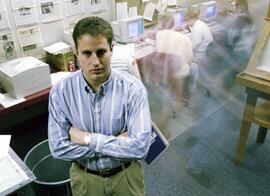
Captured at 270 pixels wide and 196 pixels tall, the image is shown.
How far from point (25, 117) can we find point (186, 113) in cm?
159

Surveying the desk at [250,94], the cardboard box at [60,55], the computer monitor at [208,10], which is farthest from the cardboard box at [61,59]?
the computer monitor at [208,10]

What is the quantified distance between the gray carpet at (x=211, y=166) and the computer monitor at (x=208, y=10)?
1339 millimetres

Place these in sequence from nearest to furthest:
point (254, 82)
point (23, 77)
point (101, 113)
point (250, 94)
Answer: point (101, 113), point (23, 77), point (254, 82), point (250, 94)

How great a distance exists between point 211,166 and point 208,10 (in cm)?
198

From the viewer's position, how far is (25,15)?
1.94m

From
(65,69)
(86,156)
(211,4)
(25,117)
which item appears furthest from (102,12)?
(86,156)

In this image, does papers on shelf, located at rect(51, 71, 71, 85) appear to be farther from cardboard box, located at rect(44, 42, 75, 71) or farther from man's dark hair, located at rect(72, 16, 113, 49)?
man's dark hair, located at rect(72, 16, 113, 49)

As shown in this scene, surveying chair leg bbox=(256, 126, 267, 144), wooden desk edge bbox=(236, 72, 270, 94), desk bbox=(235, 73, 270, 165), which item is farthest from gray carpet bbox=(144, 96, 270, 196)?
wooden desk edge bbox=(236, 72, 270, 94)

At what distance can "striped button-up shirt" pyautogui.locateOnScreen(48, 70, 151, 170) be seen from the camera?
108 centimetres

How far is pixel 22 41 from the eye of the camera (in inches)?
78.3

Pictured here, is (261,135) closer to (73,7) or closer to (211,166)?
(211,166)

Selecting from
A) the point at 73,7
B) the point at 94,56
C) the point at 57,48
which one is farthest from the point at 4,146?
the point at 73,7

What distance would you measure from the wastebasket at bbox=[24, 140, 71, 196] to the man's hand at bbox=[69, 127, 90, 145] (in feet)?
1.92

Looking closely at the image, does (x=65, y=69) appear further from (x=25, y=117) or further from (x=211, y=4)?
(x=211, y=4)
